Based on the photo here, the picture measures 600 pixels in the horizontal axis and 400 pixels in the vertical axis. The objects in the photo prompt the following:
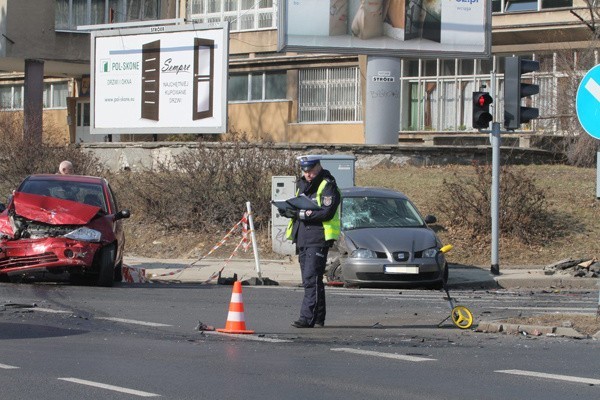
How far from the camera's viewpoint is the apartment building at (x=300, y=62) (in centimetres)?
3981

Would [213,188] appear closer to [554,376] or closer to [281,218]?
[281,218]

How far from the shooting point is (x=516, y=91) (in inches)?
795

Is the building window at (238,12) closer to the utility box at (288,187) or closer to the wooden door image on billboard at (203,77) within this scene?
the wooden door image on billboard at (203,77)

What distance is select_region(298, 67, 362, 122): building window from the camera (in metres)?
41.4

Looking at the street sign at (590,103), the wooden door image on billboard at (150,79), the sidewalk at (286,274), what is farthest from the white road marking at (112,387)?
the wooden door image on billboard at (150,79)

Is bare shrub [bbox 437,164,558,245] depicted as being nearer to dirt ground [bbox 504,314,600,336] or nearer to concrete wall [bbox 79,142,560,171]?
concrete wall [bbox 79,142,560,171]

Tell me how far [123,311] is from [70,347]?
320 centimetres

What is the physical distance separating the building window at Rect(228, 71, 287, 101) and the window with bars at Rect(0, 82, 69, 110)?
1029cm

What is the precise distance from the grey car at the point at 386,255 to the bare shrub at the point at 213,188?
579 cm

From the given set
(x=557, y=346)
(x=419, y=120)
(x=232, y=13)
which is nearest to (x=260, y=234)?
(x=557, y=346)

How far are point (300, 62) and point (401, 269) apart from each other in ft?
82.8

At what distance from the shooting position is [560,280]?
19.7m

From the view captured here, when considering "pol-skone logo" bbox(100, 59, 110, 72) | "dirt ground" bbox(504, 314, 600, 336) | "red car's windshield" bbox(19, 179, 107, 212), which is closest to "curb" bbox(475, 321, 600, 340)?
"dirt ground" bbox(504, 314, 600, 336)

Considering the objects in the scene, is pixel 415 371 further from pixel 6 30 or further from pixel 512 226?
pixel 6 30
